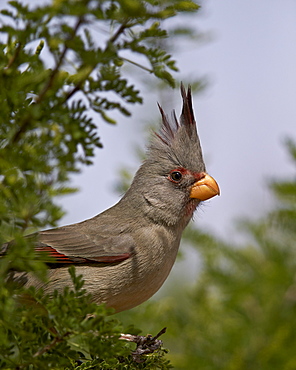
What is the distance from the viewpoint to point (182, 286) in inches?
184

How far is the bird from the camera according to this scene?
2600mm

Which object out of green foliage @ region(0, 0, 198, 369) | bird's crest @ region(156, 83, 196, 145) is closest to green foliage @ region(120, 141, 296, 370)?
bird's crest @ region(156, 83, 196, 145)

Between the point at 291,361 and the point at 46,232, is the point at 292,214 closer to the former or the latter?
the point at 291,361

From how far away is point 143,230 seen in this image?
3.00 metres

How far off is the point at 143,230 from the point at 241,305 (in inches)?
41.0

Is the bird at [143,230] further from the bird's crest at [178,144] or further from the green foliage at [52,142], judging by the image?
the green foliage at [52,142]

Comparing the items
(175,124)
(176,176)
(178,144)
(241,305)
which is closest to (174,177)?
(176,176)

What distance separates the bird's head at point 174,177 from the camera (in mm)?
3137

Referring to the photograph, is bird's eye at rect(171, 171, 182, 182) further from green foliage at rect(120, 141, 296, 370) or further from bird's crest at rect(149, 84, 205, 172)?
green foliage at rect(120, 141, 296, 370)

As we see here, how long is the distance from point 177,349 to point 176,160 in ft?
4.17

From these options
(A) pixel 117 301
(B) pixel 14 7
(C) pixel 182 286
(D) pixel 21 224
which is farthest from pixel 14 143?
(C) pixel 182 286

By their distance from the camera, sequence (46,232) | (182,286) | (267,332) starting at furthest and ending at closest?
(182,286) < (267,332) < (46,232)

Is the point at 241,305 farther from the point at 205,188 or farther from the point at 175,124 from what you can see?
the point at 175,124

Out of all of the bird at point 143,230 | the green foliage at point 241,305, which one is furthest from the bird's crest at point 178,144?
the green foliage at point 241,305
